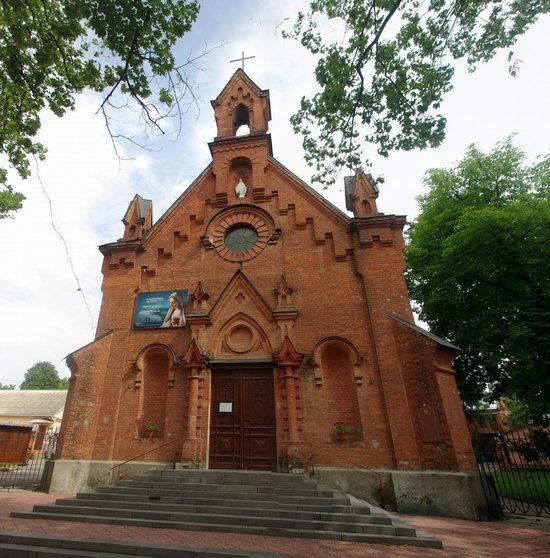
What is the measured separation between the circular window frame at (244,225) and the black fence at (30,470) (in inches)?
360

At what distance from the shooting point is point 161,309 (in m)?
13.8

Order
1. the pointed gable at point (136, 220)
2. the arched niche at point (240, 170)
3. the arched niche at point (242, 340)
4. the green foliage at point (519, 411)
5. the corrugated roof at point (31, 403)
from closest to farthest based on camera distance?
the arched niche at point (242, 340) < the green foliage at point (519, 411) < the pointed gable at point (136, 220) < the arched niche at point (240, 170) < the corrugated roof at point (31, 403)

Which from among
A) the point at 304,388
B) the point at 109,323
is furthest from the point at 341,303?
the point at 109,323

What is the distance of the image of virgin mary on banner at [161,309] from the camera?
531 inches

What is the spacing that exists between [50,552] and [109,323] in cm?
885

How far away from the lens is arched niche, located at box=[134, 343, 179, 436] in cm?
1244

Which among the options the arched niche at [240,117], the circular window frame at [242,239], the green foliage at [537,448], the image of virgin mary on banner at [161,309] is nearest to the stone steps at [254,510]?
the green foliage at [537,448]

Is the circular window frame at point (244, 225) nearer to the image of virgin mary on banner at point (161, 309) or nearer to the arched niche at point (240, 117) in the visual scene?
the image of virgin mary on banner at point (161, 309)

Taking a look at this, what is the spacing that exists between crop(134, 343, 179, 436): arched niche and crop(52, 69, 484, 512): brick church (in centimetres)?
5

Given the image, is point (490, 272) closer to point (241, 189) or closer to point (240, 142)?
point (241, 189)

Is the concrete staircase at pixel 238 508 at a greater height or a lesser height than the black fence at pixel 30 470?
lesser

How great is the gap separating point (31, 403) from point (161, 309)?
36.6 metres

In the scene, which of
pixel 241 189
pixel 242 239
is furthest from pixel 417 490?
pixel 241 189

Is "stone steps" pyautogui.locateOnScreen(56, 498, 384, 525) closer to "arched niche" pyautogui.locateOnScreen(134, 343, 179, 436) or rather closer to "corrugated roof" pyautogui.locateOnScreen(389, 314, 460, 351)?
"arched niche" pyautogui.locateOnScreen(134, 343, 179, 436)
